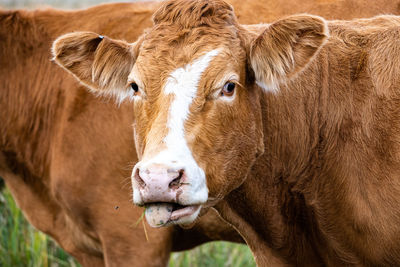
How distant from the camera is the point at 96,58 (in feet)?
14.3

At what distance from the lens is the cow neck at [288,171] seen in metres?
4.27

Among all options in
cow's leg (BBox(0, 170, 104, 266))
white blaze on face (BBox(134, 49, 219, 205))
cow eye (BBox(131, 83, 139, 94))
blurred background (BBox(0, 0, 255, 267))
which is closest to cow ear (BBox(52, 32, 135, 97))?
cow eye (BBox(131, 83, 139, 94))

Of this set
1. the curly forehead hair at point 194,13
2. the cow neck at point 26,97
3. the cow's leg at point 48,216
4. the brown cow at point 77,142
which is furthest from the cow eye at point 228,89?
the cow's leg at point 48,216

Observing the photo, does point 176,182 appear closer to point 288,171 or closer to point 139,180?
point 139,180

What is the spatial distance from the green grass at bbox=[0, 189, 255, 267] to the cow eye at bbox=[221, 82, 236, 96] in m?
3.46

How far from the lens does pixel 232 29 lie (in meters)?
4.04

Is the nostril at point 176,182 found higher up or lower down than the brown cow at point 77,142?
higher up

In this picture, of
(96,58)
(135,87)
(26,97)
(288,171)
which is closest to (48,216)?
(26,97)

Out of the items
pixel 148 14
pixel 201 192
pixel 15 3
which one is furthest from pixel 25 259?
pixel 15 3

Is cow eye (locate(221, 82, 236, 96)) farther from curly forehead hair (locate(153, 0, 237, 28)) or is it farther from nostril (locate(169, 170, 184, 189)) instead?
nostril (locate(169, 170, 184, 189))

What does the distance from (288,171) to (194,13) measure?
44.8 inches

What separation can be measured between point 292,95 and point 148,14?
7.02ft

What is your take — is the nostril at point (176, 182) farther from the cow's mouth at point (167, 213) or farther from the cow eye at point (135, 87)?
the cow eye at point (135, 87)

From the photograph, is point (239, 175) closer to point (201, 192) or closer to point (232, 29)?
point (201, 192)
